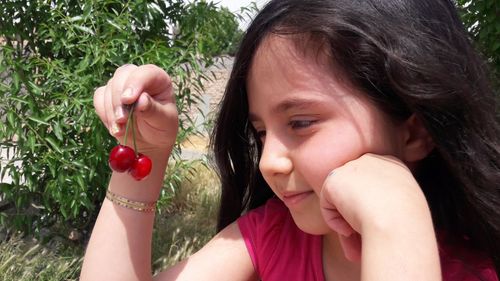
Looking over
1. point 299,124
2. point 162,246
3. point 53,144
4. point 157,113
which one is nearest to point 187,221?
point 162,246

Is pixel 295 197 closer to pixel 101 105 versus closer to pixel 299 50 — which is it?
pixel 299 50

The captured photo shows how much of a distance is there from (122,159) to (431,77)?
59 centimetres

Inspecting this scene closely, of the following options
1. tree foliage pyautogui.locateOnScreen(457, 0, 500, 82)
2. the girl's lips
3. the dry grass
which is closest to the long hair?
the girl's lips

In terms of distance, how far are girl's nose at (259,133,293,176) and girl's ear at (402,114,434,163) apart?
0.80ft

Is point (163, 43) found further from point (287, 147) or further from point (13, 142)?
point (287, 147)

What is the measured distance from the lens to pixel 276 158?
113 centimetres

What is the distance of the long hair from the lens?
112 centimetres

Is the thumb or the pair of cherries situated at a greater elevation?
the thumb

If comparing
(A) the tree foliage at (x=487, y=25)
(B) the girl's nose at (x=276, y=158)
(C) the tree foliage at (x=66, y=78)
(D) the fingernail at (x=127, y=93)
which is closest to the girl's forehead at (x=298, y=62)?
(B) the girl's nose at (x=276, y=158)

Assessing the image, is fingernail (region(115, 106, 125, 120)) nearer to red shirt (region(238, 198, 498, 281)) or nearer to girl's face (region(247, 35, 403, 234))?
girl's face (region(247, 35, 403, 234))

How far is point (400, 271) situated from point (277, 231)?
586 millimetres

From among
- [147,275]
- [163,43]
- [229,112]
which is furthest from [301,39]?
[163,43]

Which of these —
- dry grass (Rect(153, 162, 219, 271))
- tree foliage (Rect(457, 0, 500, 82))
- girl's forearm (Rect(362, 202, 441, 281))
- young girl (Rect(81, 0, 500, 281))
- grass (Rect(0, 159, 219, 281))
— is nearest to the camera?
girl's forearm (Rect(362, 202, 441, 281))

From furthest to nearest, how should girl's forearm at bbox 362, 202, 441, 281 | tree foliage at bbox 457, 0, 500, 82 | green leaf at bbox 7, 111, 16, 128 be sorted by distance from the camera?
tree foliage at bbox 457, 0, 500, 82 < green leaf at bbox 7, 111, 16, 128 < girl's forearm at bbox 362, 202, 441, 281
